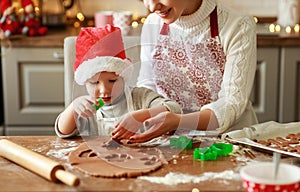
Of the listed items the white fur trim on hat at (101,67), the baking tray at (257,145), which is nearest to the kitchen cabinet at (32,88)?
the white fur trim on hat at (101,67)

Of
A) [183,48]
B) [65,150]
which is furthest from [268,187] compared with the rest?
[183,48]

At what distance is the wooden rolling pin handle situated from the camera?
45.0 inches

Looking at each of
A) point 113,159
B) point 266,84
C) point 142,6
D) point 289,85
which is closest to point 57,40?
point 142,6

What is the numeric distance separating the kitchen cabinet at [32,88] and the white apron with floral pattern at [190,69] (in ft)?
3.66

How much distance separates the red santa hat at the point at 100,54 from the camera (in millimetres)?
1443

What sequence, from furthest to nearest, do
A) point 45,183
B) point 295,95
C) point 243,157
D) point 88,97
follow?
point 295,95 < point 88,97 < point 243,157 < point 45,183

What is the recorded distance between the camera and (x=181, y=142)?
1.42 meters

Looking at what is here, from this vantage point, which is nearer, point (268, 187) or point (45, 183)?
point (268, 187)

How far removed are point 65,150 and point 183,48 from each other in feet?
1.80

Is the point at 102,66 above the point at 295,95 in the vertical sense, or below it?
above

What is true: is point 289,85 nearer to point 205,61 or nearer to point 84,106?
point 205,61

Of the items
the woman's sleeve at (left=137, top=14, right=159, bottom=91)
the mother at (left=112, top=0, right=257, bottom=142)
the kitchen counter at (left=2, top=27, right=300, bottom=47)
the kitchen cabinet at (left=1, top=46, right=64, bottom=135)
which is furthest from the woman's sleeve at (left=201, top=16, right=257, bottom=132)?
the kitchen cabinet at (left=1, top=46, right=64, bottom=135)

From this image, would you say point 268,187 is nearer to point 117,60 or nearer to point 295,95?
point 117,60

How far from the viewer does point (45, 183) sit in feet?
3.88
